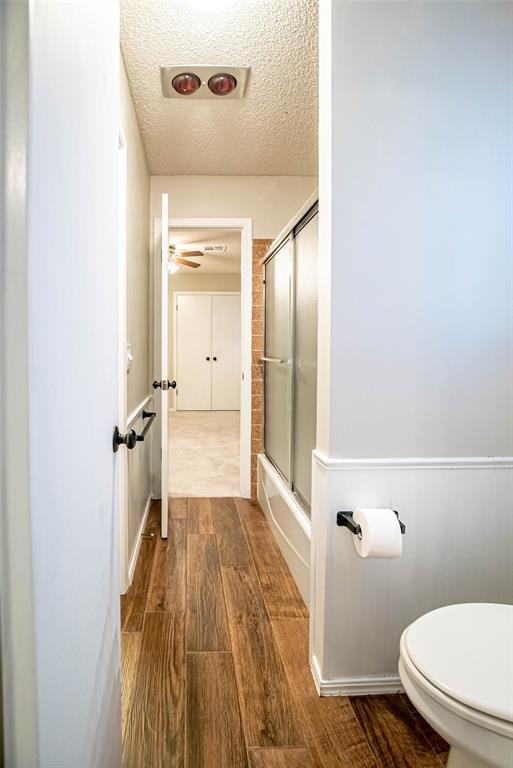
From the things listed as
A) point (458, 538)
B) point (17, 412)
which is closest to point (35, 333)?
point (17, 412)

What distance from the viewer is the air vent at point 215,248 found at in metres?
5.74

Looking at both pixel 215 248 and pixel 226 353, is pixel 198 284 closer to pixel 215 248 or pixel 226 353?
pixel 226 353

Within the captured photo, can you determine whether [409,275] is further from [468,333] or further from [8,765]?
[8,765]

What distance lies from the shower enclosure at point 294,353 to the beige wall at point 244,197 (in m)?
0.47

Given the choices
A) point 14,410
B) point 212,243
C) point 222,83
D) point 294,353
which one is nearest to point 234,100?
point 222,83

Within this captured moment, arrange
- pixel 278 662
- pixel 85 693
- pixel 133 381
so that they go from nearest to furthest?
pixel 85 693, pixel 278 662, pixel 133 381

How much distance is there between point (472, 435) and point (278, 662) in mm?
1009

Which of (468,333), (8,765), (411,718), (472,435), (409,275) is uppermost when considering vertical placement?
(409,275)

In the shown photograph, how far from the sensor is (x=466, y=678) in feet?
2.90

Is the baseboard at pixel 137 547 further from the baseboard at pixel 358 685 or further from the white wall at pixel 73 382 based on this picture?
the white wall at pixel 73 382

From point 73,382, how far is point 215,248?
5.44 metres

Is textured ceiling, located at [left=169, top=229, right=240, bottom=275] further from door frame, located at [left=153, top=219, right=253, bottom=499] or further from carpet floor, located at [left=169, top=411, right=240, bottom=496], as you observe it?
carpet floor, located at [left=169, top=411, right=240, bottom=496]

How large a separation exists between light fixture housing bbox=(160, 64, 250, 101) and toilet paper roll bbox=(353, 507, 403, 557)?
2.07 m

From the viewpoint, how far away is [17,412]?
0.49 meters
